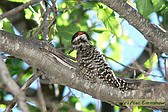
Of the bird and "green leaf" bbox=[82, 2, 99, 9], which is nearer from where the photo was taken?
the bird

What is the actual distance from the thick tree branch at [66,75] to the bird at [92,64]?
0.20 ft

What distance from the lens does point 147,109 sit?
3750 mm

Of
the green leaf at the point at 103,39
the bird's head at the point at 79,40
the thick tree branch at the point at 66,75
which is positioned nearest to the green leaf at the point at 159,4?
the thick tree branch at the point at 66,75

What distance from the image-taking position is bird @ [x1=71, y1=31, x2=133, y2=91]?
335cm

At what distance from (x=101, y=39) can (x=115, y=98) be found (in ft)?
6.81

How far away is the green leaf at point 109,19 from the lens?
13.6 feet

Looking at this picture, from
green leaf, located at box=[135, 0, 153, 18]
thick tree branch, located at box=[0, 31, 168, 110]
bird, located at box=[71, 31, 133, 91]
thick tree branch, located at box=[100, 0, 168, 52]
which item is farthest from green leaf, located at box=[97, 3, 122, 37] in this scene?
thick tree branch, located at box=[0, 31, 168, 110]

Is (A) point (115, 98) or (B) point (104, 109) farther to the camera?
(B) point (104, 109)

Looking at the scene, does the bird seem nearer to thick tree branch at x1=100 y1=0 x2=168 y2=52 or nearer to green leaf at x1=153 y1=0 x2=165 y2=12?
thick tree branch at x1=100 y1=0 x2=168 y2=52

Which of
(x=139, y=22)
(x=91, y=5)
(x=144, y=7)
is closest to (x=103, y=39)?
(x=91, y=5)

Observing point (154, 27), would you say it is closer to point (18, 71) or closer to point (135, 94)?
point (135, 94)

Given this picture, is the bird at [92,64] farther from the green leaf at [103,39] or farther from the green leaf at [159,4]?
the green leaf at [159,4]

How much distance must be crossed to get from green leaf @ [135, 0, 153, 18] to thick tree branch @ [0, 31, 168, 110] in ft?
2.05

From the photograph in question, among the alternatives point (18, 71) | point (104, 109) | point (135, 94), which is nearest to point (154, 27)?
point (135, 94)
